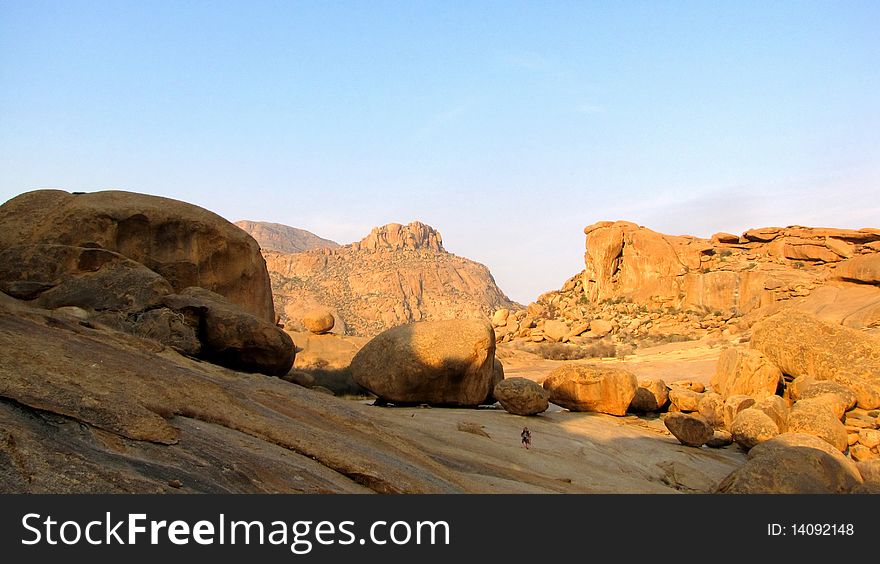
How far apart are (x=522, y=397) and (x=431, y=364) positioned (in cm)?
230

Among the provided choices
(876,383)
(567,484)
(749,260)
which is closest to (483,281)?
(749,260)

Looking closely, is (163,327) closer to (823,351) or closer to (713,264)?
(823,351)

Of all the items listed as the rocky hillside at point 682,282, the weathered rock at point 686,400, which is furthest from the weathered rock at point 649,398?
the rocky hillside at point 682,282

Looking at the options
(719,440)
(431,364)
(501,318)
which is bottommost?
(719,440)

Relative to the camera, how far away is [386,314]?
80.8 meters

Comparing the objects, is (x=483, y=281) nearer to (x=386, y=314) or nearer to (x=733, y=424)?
(x=386, y=314)

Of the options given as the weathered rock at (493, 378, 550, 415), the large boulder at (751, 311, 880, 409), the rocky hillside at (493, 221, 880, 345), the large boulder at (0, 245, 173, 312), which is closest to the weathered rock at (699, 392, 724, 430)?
the large boulder at (751, 311, 880, 409)

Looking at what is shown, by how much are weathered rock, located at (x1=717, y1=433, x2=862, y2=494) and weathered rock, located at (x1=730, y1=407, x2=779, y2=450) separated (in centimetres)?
346

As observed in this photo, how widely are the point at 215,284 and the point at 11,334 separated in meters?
→ 8.69

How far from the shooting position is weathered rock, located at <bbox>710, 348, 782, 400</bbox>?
18016 millimetres

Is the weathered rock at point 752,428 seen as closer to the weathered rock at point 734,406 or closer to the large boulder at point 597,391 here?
the weathered rock at point 734,406

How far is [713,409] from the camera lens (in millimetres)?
16766

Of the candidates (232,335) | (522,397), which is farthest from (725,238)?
(232,335)
